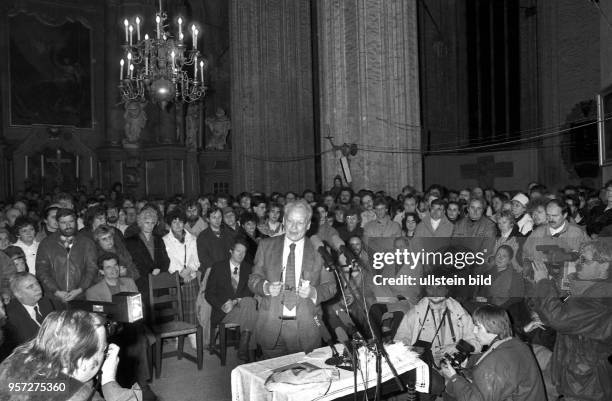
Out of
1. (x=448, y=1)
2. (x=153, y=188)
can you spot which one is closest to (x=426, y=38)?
(x=448, y=1)

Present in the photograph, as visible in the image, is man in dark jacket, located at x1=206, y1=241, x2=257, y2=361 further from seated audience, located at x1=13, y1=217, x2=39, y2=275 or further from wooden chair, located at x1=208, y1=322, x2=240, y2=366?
seated audience, located at x1=13, y1=217, x2=39, y2=275

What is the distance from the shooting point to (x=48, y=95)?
21812 millimetres

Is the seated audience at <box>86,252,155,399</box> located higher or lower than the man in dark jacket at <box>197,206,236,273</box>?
lower

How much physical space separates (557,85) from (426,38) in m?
5.99

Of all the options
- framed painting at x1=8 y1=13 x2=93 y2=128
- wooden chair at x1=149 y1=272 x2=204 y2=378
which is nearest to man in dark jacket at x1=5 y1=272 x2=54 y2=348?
wooden chair at x1=149 y1=272 x2=204 y2=378

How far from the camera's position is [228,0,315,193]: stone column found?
17.5 m

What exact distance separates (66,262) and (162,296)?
110 centimetres

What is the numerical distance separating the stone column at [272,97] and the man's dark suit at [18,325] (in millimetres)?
12973

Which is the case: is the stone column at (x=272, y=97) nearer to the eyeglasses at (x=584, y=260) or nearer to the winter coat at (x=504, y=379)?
the eyeglasses at (x=584, y=260)

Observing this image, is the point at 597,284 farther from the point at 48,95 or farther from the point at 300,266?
the point at 48,95

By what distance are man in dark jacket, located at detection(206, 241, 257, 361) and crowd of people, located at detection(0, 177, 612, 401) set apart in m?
0.01

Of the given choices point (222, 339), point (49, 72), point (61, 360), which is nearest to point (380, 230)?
point (222, 339)

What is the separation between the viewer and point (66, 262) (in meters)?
5.77

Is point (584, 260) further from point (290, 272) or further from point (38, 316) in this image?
point (38, 316)
